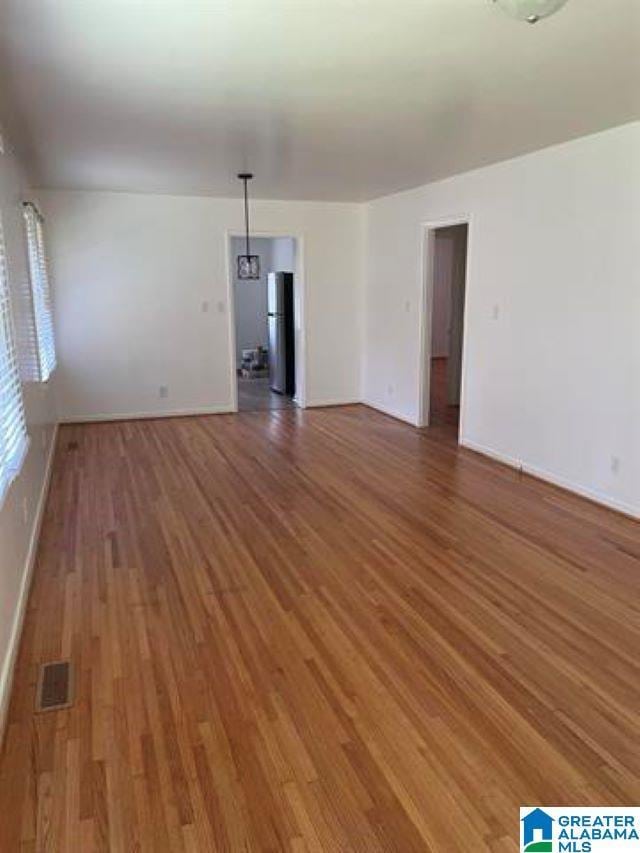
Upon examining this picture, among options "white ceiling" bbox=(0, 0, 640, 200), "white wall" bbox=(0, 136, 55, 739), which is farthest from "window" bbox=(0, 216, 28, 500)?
"white ceiling" bbox=(0, 0, 640, 200)

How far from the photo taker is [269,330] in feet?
29.0

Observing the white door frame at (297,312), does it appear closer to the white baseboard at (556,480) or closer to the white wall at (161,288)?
the white wall at (161,288)

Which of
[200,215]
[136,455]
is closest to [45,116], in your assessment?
[136,455]

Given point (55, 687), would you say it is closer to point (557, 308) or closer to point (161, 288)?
point (557, 308)

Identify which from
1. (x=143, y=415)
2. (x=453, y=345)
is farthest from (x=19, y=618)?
(x=453, y=345)

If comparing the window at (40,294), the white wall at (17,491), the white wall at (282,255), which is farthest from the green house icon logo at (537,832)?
the white wall at (282,255)

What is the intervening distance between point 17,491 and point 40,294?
9.94 feet

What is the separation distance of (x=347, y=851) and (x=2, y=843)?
37.3 inches

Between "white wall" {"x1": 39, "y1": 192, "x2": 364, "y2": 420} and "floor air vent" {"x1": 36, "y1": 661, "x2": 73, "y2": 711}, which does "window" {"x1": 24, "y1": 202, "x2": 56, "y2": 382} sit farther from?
"floor air vent" {"x1": 36, "y1": 661, "x2": 73, "y2": 711}

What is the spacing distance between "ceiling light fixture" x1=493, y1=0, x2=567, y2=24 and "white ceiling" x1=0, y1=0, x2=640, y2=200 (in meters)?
0.49

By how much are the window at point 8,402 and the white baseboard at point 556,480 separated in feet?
11.9

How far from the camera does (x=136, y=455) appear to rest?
547cm

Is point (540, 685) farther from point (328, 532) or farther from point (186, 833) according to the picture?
point (328, 532)

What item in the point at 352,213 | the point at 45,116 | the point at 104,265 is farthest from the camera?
the point at 352,213
